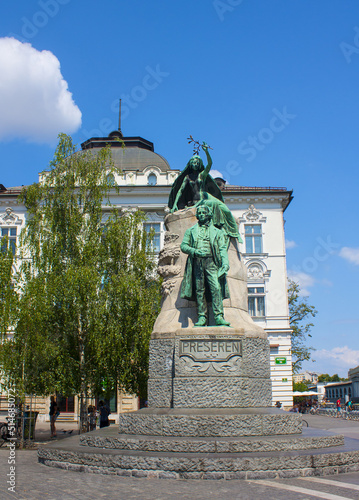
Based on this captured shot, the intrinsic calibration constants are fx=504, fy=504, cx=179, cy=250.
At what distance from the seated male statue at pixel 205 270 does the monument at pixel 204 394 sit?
0.06 feet

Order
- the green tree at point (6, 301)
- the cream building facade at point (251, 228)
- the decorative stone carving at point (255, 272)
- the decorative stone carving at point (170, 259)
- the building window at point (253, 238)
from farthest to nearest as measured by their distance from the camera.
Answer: the building window at point (253, 238) < the decorative stone carving at point (255, 272) < the cream building facade at point (251, 228) < the green tree at point (6, 301) < the decorative stone carving at point (170, 259)

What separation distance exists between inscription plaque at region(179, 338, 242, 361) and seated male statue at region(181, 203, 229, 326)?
452 millimetres

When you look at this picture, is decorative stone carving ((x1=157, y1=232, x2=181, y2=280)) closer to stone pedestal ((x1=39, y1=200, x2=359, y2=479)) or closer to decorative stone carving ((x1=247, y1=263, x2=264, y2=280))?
stone pedestal ((x1=39, y1=200, x2=359, y2=479))

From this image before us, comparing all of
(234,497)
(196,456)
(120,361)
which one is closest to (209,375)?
(196,456)

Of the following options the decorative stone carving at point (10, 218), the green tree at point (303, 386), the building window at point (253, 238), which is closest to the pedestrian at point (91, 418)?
the building window at point (253, 238)

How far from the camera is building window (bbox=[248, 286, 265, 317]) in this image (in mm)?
30986

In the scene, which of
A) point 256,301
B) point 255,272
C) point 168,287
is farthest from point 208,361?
point 255,272

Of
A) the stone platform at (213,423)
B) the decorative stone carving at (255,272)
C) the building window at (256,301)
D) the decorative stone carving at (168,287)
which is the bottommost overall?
the stone platform at (213,423)

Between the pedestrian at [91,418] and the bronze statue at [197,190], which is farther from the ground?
the bronze statue at [197,190]

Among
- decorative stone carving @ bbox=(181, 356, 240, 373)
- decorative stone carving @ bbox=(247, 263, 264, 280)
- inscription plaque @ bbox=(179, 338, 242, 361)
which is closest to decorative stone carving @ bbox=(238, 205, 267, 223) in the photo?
decorative stone carving @ bbox=(247, 263, 264, 280)

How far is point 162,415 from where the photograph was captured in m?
7.67

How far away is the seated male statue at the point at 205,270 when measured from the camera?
897cm

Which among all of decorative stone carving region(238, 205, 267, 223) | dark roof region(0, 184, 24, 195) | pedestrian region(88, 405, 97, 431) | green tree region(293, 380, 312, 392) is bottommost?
green tree region(293, 380, 312, 392)

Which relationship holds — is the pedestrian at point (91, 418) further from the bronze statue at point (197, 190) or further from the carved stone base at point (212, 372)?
the carved stone base at point (212, 372)
